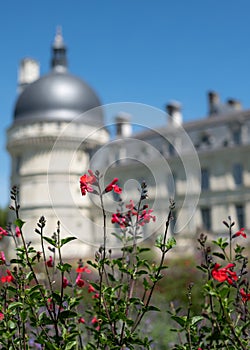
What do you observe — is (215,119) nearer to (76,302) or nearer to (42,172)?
(42,172)

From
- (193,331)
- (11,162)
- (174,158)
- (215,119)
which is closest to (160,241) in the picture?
(193,331)

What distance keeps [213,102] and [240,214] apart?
1094 centimetres

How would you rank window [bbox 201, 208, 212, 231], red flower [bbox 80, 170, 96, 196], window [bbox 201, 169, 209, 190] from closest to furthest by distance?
red flower [bbox 80, 170, 96, 196]
window [bbox 201, 208, 212, 231]
window [bbox 201, 169, 209, 190]

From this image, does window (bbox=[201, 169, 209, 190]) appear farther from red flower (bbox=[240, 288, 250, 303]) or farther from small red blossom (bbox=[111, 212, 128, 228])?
red flower (bbox=[240, 288, 250, 303])

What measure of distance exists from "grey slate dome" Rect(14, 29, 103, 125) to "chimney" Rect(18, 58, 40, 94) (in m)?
7.80

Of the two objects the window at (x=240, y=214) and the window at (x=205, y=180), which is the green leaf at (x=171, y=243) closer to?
the window at (x=240, y=214)

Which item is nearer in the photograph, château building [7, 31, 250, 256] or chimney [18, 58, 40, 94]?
château building [7, 31, 250, 256]

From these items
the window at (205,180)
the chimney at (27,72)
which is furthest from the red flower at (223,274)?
the chimney at (27,72)

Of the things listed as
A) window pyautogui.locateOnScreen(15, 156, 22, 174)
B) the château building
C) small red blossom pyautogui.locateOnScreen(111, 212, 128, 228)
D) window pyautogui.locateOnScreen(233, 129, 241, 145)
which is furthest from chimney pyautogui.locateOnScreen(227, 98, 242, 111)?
small red blossom pyautogui.locateOnScreen(111, 212, 128, 228)

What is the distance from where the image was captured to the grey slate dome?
3841 centimetres

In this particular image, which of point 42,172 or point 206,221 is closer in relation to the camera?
point 206,221

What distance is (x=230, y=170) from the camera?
35.0 m

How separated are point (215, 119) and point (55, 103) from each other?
1260cm

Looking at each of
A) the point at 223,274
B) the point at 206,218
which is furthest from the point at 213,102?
the point at 223,274
